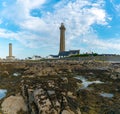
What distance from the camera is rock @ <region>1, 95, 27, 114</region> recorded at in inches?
789

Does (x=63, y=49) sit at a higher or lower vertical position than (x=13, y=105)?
higher

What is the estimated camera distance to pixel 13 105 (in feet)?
67.6

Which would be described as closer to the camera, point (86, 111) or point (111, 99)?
point (86, 111)

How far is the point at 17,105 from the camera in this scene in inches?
812

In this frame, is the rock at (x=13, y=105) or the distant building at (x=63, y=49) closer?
the rock at (x=13, y=105)

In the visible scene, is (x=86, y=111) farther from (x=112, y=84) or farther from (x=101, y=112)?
(x=112, y=84)

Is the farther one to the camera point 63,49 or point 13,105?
point 63,49

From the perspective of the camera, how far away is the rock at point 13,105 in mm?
20033

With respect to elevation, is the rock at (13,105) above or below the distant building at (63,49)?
below

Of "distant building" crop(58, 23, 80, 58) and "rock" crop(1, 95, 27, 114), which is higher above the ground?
"distant building" crop(58, 23, 80, 58)

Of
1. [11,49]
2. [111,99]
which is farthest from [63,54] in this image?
[111,99]

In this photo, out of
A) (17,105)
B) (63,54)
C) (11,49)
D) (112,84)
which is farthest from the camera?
(11,49)

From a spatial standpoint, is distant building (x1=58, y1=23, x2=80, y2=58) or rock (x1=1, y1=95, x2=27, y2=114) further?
distant building (x1=58, y1=23, x2=80, y2=58)

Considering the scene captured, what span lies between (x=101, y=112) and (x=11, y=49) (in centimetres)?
13661
